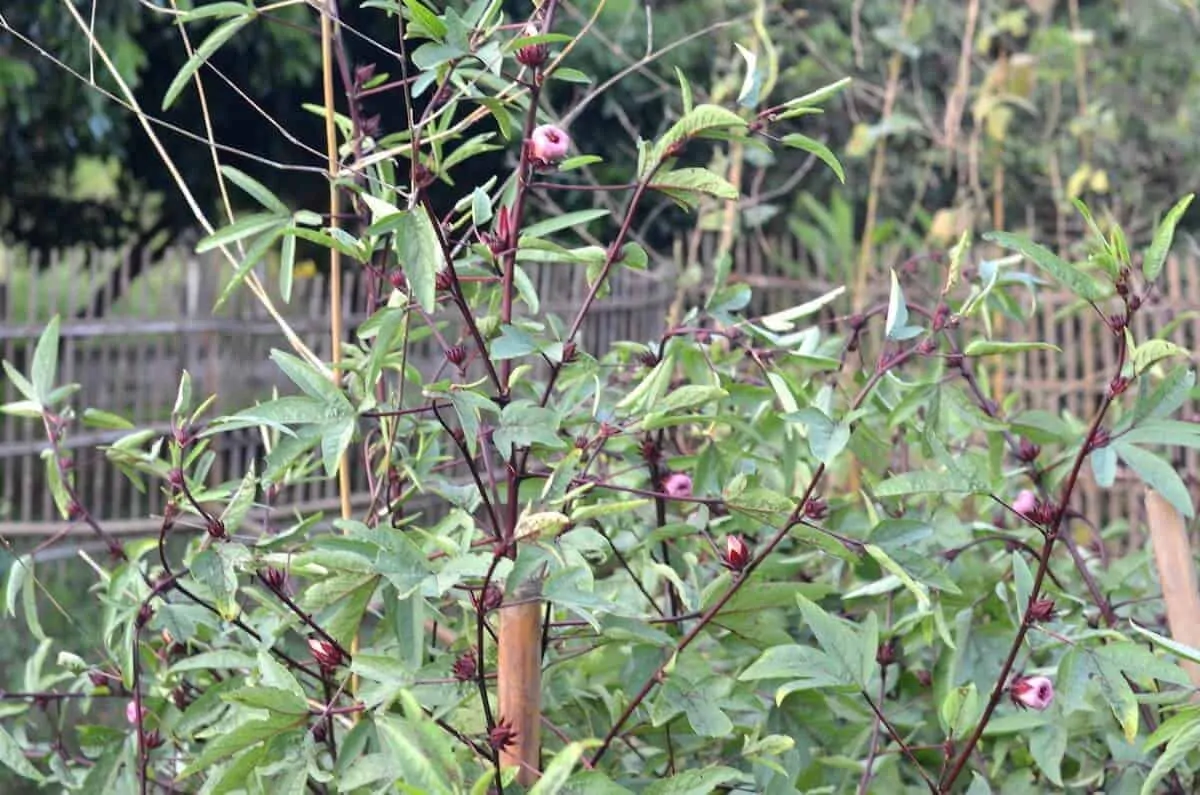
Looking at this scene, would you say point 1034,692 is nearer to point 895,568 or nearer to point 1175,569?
point 895,568

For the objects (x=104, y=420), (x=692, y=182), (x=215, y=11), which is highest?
(x=215, y=11)

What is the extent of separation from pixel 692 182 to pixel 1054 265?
28cm

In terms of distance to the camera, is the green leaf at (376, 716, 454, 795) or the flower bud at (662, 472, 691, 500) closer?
the green leaf at (376, 716, 454, 795)

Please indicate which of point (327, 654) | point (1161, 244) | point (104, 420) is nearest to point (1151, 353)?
point (1161, 244)

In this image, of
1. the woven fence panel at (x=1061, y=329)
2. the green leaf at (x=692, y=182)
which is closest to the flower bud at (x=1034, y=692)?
the green leaf at (x=692, y=182)

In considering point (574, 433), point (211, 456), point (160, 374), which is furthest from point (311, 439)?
point (160, 374)

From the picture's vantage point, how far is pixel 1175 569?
4.56 ft

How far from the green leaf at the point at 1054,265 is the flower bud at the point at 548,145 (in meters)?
0.33

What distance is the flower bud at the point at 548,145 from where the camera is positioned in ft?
3.35

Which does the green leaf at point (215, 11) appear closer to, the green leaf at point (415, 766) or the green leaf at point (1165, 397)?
the green leaf at point (415, 766)

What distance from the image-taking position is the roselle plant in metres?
1.00

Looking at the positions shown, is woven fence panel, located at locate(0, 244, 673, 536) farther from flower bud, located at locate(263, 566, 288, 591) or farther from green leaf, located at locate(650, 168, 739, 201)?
green leaf, located at locate(650, 168, 739, 201)

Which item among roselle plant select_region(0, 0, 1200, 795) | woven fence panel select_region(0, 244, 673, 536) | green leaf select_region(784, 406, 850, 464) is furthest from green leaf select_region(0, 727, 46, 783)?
woven fence panel select_region(0, 244, 673, 536)

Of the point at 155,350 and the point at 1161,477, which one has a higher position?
the point at 1161,477
